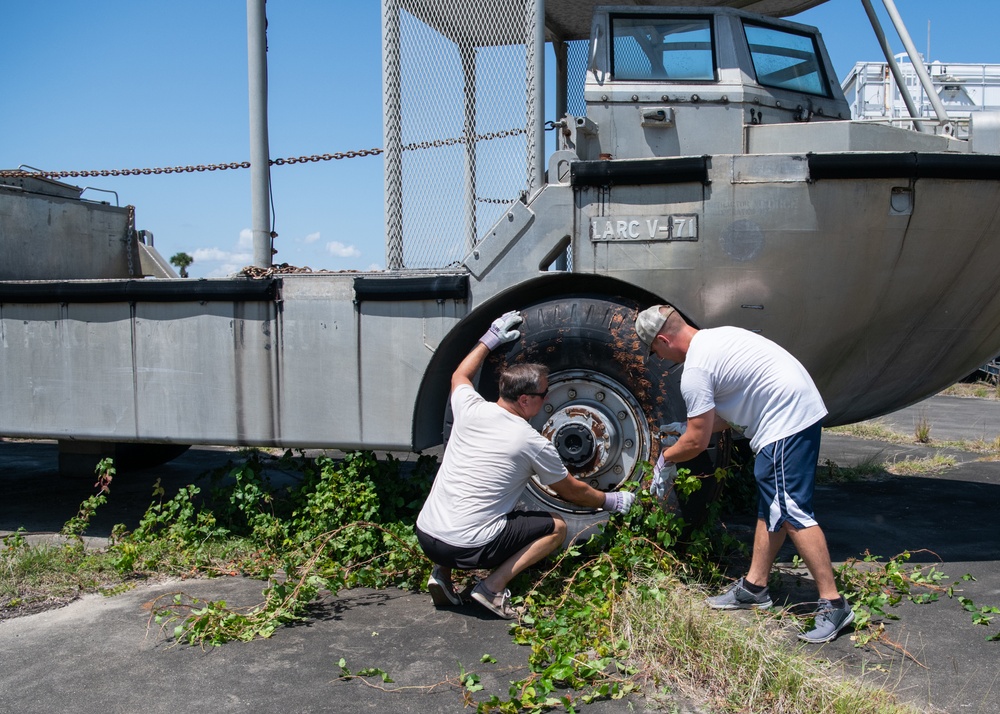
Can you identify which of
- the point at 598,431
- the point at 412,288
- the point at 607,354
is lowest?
the point at 598,431

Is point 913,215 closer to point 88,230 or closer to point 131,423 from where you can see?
point 131,423

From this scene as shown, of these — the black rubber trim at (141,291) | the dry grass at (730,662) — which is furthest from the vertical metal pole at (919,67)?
the black rubber trim at (141,291)

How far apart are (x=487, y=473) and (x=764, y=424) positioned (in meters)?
1.13

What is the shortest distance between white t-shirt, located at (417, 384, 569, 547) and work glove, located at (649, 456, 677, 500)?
0.39 metres

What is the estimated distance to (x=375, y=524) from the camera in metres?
4.34

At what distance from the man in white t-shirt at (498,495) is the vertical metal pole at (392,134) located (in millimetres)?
1272

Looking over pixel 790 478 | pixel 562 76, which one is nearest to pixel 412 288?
pixel 790 478

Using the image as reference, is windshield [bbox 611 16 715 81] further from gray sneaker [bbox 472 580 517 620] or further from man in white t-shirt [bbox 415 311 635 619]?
gray sneaker [bbox 472 580 517 620]

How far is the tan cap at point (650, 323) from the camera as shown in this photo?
363 cm

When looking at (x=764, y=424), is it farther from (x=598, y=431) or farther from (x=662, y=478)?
(x=598, y=431)

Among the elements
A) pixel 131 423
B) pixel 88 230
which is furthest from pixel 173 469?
pixel 131 423

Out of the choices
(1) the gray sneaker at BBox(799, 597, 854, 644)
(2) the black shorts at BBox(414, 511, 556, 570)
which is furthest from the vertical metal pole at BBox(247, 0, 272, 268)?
(1) the gray sneaker at BBox(799, 597, 854, 644)

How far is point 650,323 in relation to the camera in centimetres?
364

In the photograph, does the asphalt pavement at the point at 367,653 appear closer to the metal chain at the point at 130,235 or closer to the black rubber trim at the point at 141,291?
the black rubber trim at the point at 141,291
